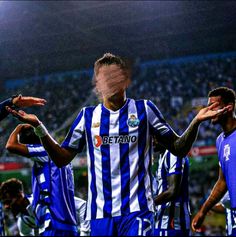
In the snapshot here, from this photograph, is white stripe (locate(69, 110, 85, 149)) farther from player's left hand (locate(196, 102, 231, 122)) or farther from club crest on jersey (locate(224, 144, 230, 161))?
club crest on jersey (locate(224, 144, 230, 161))

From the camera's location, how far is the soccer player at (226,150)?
3.60 metres

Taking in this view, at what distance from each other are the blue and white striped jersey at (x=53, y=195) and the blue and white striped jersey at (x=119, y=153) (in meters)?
1.65

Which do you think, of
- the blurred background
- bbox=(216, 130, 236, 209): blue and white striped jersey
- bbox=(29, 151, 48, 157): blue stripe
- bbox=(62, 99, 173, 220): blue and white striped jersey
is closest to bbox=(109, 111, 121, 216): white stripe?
bbox=(62, 99, 173, 220): blue and white striped jersey

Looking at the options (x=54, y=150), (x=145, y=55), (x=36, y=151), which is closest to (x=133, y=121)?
(x=54, y=150)

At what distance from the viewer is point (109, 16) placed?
16719mm

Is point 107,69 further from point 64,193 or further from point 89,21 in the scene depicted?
point 89,21

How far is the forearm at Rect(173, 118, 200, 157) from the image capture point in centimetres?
260

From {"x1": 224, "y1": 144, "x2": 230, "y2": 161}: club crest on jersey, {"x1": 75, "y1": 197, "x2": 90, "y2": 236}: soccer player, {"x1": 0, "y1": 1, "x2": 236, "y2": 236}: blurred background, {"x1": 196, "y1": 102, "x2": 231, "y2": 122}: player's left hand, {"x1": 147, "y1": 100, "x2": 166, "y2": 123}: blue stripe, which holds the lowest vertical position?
{"x1": 75, "y1": 197, "x2": 90, "y2": 236}: soccer player

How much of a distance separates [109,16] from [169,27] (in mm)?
2517

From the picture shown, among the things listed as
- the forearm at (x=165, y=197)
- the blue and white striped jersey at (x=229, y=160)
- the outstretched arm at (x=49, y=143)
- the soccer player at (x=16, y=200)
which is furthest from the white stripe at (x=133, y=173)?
the soccer player at (x=16, y=200)

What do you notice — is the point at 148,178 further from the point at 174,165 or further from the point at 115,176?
the point at 174,165

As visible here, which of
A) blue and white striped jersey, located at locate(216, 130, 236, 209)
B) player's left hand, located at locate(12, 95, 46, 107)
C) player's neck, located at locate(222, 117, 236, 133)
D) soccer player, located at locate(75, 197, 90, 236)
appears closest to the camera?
player's left hand, located at locate(12, 95, 46, 107)

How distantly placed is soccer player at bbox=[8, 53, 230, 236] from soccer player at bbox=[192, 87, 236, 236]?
2.95 ft

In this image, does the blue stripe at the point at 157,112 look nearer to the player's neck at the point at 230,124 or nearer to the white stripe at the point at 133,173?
the white stripe at the point at 133,173
